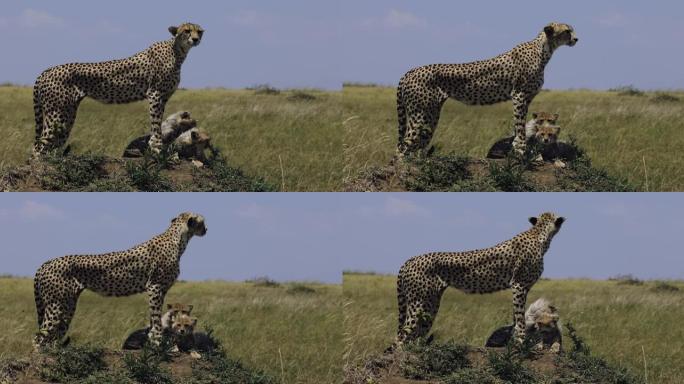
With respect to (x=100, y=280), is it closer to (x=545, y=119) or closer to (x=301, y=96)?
(x=545, y=119)

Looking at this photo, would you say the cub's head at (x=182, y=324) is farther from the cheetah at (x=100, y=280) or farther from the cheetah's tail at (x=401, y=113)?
the cheetah's tail at (x=401, y=113)

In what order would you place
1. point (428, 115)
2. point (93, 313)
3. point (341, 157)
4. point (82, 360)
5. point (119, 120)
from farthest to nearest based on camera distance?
1. point (119, 120)
2. point (341, 157)
3. point (93, 313)
4. point (428, 115)
5. point (82, 360)

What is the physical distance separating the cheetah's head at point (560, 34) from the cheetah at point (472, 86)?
1 cm

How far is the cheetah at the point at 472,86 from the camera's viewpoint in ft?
66.7

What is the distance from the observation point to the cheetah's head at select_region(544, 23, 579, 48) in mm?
20656

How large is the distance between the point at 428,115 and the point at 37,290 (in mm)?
6093

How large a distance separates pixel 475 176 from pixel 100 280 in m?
5.79

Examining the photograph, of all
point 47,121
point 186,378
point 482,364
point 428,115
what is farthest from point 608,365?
point 47,121

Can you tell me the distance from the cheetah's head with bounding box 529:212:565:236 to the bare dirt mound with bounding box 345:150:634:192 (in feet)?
3.64

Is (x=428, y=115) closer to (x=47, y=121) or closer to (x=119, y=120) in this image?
(x=47, y=121)

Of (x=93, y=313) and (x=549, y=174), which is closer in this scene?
(x=549, y=174)

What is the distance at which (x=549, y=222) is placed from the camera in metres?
19.5

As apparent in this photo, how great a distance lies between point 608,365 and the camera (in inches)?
767

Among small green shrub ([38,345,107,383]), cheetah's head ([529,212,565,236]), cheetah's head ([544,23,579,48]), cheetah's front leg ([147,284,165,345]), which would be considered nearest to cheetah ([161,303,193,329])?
cheetah's front leg ([147,284,165,345])
